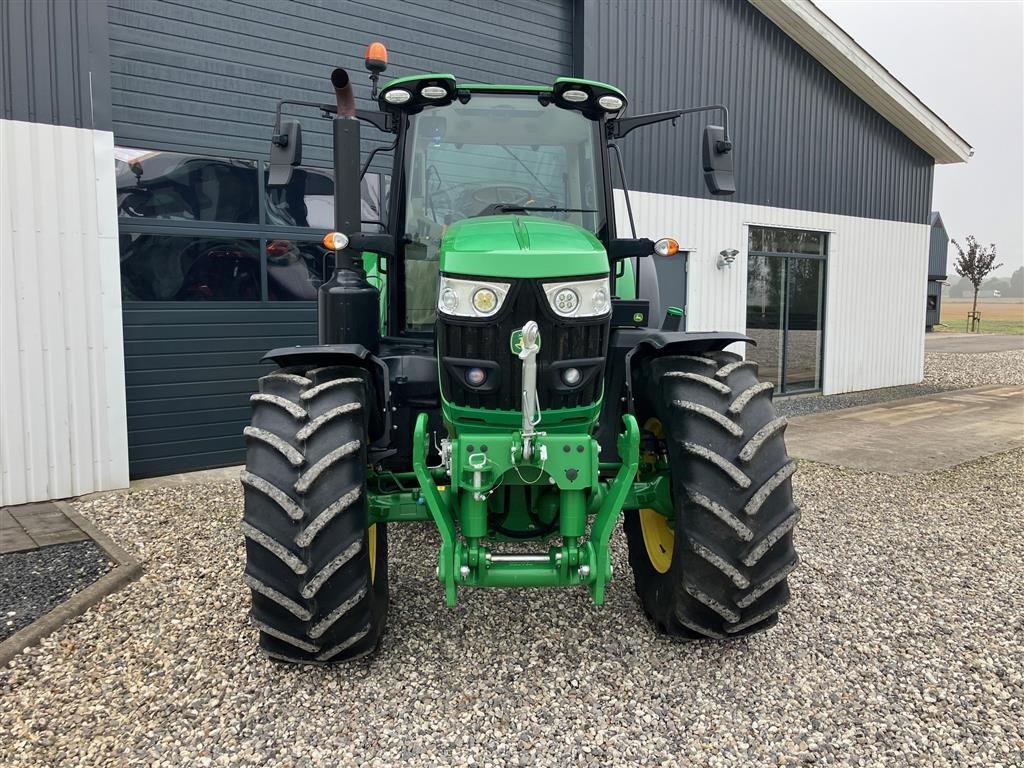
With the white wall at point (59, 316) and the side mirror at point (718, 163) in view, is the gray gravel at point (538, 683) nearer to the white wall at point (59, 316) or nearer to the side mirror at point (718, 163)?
the white wall at point (59, 316)

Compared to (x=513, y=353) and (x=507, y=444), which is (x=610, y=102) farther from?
(x=507, y=444)

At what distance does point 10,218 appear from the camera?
557cm

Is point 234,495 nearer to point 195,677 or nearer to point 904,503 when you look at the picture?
point 195,677

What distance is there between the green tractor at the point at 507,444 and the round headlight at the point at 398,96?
0.4 inches

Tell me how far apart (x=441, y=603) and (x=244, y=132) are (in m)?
4.90

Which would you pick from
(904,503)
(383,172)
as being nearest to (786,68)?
(383,172)

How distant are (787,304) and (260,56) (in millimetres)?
7895

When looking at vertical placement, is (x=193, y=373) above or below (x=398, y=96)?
below

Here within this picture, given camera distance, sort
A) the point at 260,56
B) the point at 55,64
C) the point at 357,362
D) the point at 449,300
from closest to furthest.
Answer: the point at 449,300 < the point at 357,362 < the point at 55,64 < the point at 260,56

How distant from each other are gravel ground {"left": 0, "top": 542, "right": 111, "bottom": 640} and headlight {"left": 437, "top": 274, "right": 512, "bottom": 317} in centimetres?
257

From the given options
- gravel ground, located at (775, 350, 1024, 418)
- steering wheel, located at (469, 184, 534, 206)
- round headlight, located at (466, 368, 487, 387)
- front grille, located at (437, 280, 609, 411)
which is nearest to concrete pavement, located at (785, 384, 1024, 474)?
gravel ground, located at (775, 350, 1024, 418)

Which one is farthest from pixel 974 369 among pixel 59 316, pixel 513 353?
pixel 59 316

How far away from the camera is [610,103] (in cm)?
383

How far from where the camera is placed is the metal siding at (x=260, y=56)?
6395 mm
